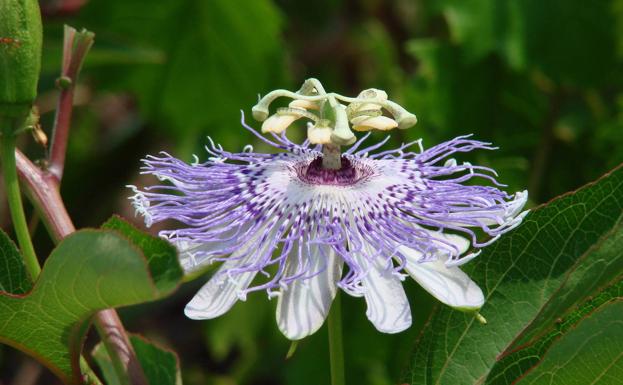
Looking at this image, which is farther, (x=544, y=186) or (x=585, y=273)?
(x=544, y=186)

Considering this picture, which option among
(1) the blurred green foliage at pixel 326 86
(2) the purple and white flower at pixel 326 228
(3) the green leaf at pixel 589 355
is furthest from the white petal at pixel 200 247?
(1) the blurred green foliage at pixel 326 86

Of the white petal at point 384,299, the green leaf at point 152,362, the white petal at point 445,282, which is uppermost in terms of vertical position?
the white petal at point 445,282

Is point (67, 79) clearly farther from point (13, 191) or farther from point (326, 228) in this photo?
point (326, 228)

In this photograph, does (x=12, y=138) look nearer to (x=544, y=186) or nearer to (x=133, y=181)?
(x=544, y=186)

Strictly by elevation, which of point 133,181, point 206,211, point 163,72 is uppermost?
point 206,211

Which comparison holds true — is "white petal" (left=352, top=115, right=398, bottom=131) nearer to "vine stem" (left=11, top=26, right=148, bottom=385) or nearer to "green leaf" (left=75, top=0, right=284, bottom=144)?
"vine stem" (left=11, top=26, right=148, bottom=385)

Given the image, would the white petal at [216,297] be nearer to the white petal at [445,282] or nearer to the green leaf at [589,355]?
the white petal at [445,282]

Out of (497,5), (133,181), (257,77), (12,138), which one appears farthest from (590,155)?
(12,138)
